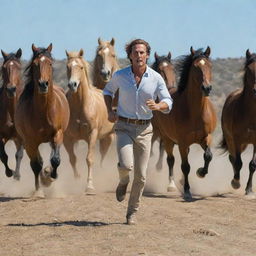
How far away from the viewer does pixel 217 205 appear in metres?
13.2

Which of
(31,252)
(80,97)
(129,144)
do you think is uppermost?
(80,97)

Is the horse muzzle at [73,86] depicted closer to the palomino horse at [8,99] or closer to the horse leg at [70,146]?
the palomino horse at [8,99]

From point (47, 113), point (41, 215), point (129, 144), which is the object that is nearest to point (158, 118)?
point (47, 113)

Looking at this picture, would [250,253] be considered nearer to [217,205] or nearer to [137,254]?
[137,254]

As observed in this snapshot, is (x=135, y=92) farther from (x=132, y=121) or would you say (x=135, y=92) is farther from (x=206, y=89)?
(x=206, y=89)

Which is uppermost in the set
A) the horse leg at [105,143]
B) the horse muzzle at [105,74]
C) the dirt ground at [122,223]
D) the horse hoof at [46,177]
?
the horse muzzle at [105,74]

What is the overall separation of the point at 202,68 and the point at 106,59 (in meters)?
5.08

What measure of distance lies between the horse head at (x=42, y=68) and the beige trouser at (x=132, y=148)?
11.8 feet

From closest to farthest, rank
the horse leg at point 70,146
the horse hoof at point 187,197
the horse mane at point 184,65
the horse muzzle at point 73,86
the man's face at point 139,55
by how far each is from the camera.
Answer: the man's face at point 139,55, the horse hoof at point 187,197, the horse mane at point 184,65, the horse muzzle at point 73,86, the horse leg at point 70,146

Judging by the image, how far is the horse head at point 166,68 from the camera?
57.9 ft

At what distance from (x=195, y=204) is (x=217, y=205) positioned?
380 mm

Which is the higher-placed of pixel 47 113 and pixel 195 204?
pixel 47 113

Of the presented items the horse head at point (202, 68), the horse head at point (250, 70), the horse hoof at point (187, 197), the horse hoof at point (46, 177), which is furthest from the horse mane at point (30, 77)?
the horse head at point (250, 70)

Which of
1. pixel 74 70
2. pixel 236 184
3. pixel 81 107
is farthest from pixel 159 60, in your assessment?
pixel 236 184
